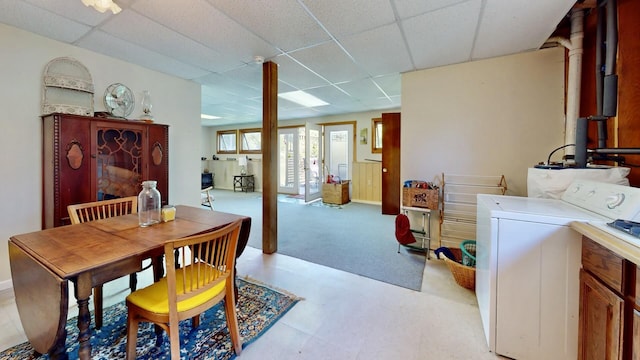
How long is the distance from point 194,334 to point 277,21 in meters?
2.46

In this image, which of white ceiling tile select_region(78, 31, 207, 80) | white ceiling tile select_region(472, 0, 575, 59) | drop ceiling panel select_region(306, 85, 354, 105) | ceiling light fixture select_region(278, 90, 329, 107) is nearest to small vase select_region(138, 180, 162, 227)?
white ceiling tile select_region(78, 31, 207, 80)

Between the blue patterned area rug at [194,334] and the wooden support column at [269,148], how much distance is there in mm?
1001

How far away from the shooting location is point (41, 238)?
138 cm

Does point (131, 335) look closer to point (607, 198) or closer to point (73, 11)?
point (73, 11)

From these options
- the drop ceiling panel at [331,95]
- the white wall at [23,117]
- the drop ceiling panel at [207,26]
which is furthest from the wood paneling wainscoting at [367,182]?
the white wall at [23,117]

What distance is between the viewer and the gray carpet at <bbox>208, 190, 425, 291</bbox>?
2.62 m

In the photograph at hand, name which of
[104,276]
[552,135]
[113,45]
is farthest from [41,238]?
[552,135]

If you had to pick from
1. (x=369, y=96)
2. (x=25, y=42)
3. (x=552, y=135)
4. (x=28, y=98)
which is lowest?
(x=552, y=135)

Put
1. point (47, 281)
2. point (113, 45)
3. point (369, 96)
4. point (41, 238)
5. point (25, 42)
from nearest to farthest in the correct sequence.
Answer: point (47, 281)
point (41, 238)
point (25, 42)
point (113, 45)
point (369, 96)

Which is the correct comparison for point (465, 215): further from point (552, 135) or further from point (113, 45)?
point (113, 45)

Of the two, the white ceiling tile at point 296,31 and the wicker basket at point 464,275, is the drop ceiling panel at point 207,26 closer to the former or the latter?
the white ceiling tile at point 296,31

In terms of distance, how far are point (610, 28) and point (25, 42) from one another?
476 centimetres

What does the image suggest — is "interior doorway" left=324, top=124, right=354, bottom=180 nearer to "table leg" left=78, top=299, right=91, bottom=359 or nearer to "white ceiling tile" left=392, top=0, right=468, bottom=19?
"white ceiling tile" left=392, top=0, right=468, bottom=19

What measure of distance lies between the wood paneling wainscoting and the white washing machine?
4.73 meters
